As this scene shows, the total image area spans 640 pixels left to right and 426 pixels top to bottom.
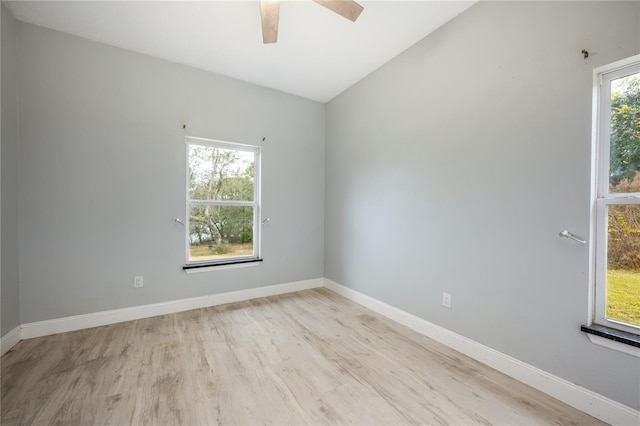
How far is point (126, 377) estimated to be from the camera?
5.60ft

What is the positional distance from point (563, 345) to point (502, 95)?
1674mm

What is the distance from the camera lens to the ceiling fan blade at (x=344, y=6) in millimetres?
1645

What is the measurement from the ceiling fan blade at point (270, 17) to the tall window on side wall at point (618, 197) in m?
1.98

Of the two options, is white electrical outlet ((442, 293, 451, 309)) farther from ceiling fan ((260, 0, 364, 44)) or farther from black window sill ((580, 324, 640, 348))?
ceiling fan ((260, 0, 364, 44))

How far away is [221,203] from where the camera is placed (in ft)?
10.2

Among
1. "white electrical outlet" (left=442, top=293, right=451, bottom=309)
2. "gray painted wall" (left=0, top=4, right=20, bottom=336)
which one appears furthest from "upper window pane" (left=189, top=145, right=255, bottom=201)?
"white electrical outlet" (left=442, top=293, right=451, bottom=309)

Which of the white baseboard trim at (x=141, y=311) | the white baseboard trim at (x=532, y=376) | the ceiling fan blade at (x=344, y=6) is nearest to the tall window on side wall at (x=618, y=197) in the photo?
the white baseboard trim at (x=532, y=376)

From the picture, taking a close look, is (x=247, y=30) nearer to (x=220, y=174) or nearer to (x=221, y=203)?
(x=220, y=174)

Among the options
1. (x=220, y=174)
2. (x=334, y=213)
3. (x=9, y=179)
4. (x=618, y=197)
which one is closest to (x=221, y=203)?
(x=220, y=174)

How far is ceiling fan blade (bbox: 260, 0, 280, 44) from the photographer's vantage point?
1678mm

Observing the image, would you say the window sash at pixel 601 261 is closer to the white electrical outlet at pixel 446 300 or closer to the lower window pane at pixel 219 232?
the white electrical outlet at pixel 446 300

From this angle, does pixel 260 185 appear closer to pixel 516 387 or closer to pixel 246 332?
pixel 246 332

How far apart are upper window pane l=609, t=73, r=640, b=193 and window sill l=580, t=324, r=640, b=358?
763mm

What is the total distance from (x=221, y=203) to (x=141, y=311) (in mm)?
1390
